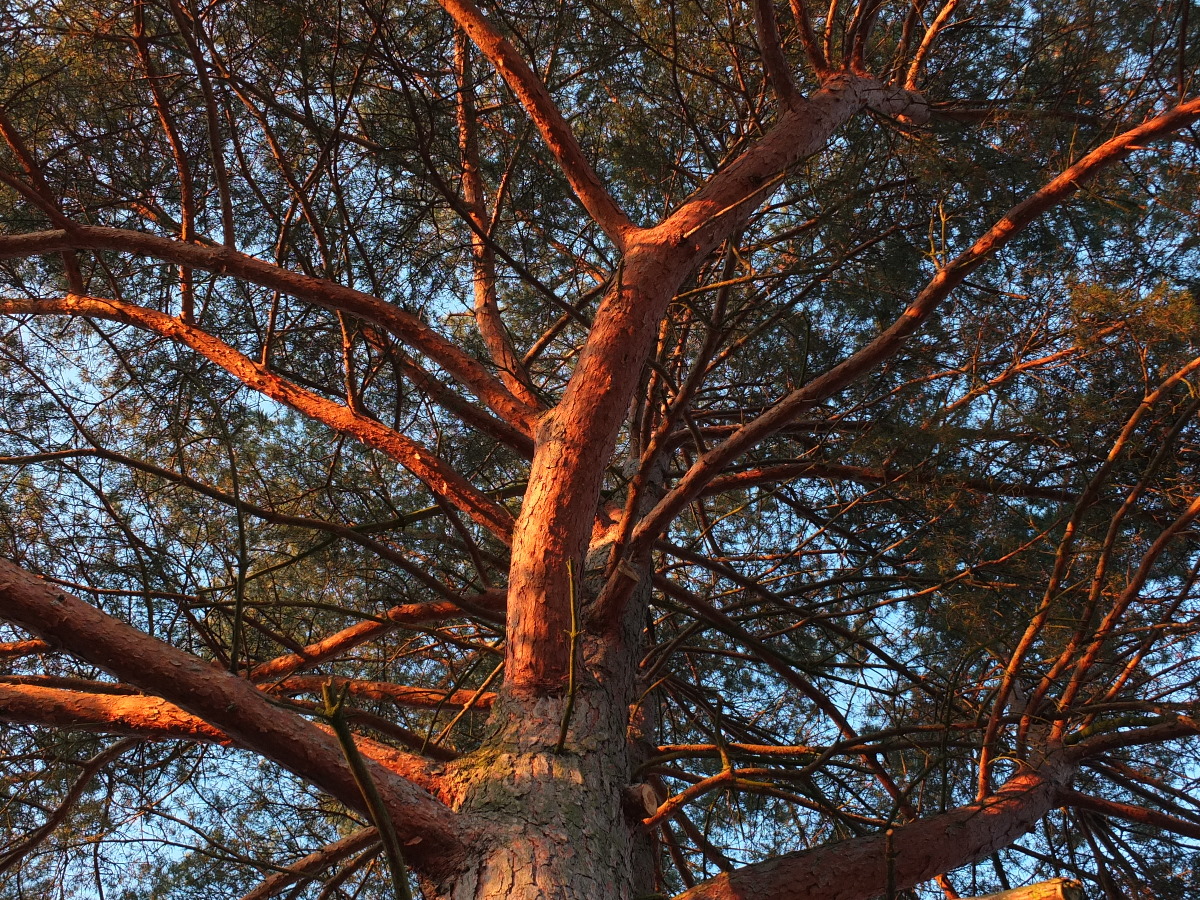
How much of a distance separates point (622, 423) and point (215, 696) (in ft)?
3.84

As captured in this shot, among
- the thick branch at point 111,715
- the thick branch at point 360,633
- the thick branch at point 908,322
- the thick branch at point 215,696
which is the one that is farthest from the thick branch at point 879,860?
the thick branch at point 360,633

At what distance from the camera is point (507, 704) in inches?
78.4

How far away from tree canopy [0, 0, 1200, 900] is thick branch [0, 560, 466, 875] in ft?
0.12

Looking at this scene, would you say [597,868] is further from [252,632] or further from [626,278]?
[252,632]

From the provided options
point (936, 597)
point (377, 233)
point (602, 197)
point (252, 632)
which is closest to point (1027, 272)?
point (936, 597)

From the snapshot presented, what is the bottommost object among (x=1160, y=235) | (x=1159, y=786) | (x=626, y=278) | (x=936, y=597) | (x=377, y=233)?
(x=1159, y=786)

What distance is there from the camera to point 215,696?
1497mm

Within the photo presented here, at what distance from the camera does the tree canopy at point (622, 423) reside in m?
2.12

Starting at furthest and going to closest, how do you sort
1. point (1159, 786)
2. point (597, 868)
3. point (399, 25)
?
1. point (399, 25)
2. point (1159, 786)
3. point (597, 868)

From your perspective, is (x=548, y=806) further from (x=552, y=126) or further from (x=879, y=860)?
(x=552, y=126)

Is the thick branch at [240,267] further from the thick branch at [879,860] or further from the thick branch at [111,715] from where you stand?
the thick branch at [879,860]

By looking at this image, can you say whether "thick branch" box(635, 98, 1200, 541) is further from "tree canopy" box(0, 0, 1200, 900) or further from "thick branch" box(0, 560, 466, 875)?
"thick branch" box(0, 560, 466, 875)

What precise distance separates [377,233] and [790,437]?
6.71ft

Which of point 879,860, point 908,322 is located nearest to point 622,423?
point 908,322
